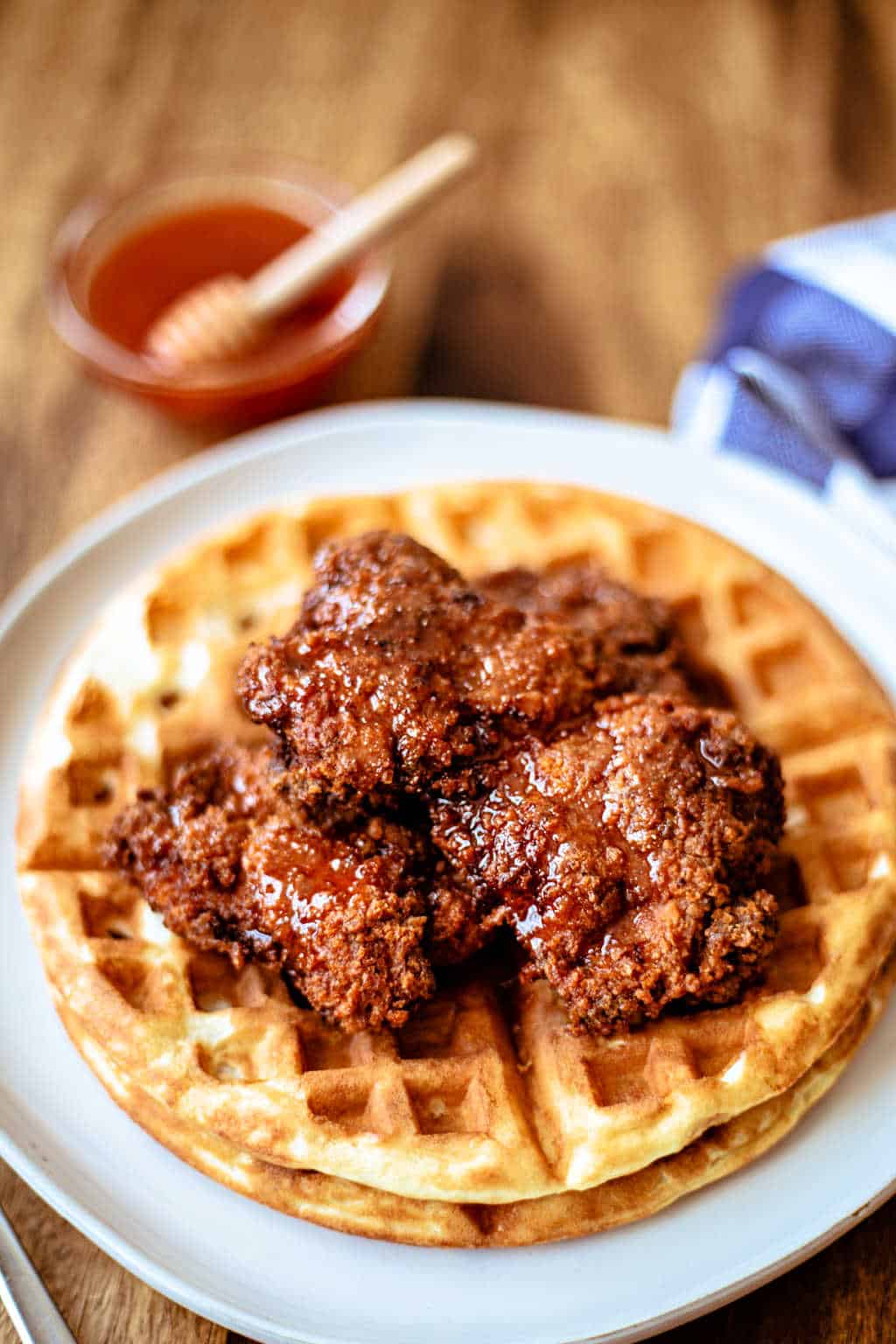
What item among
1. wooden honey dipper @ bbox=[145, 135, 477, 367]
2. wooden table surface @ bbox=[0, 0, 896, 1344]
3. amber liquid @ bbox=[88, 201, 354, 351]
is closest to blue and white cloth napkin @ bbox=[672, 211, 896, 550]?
wooden table surface @ bbox=[0, 0, 896, 1344]

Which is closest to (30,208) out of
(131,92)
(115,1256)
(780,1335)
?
(131,92)

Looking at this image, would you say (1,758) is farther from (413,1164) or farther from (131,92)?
(131,92)

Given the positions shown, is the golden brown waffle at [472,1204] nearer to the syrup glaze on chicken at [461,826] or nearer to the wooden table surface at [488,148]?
the syrup glaze on chicken at [461,826]

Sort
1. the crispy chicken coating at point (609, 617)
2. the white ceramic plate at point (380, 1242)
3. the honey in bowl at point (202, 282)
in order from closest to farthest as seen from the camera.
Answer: the white ceramic plate at point (380, 1242), the crispy chicken coating at point (609, 617), the honey in bowl at point (202, 282)

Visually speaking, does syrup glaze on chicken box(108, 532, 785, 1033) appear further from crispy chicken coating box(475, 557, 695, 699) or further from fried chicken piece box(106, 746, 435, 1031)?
crispy chicken coating box(475, 557, 695, 699)

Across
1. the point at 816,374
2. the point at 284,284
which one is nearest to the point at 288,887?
the point at 284,284

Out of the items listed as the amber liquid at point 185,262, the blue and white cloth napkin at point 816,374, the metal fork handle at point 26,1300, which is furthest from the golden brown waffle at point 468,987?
the amber liquid at point 185,262
